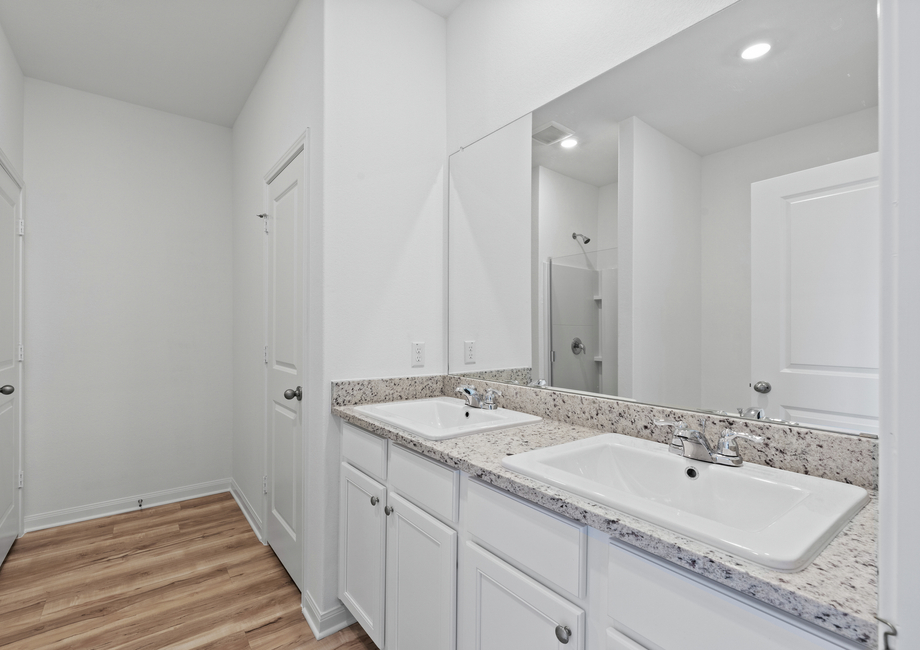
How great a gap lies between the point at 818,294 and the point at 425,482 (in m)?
1.07

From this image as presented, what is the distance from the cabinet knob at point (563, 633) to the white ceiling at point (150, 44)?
2548mm

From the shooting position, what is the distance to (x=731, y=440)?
109 centimetres

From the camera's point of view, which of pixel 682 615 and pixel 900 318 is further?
pixel 682 615

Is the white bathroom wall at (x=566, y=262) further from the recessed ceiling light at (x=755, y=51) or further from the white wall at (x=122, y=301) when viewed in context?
the white wall at (x=122, y=301)

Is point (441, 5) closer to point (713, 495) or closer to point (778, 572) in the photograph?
point (713, 495)

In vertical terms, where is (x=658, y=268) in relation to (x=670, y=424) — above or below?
above

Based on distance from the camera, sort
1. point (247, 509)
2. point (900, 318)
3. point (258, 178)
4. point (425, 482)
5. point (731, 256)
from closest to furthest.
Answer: point (900, 318) < point (731, 256) < point (425, 482) < point (258, 178) < point (247, 509)

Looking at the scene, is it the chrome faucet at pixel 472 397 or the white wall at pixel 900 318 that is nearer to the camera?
the white wall at pixel 900 318

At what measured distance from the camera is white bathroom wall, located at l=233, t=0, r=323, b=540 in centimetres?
194

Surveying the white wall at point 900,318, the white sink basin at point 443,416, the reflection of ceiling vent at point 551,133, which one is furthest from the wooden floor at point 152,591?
the reflection of ceiling vent at point 551,133

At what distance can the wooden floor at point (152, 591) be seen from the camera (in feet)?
5.81

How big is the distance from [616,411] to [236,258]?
9.22 ft

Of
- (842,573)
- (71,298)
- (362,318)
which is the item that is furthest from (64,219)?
(842,573)

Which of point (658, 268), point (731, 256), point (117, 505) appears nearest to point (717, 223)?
point (731, 256)
